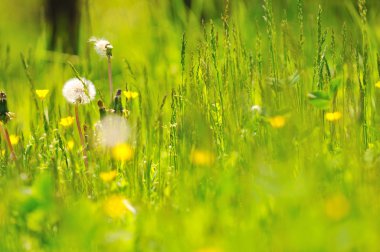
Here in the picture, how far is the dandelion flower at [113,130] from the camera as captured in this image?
95.0 inches

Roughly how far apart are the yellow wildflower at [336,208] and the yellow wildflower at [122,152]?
0.82 metres

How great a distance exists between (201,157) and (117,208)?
39 centimetres

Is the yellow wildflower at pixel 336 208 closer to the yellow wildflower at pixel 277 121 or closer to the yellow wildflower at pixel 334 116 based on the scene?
the yellow wildflower at pixel 277 121

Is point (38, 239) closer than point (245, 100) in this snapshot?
Yes

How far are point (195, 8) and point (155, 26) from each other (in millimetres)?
655

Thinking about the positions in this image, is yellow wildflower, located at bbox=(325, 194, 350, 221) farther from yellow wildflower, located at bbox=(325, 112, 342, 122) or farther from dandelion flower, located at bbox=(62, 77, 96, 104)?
dandelion flower, located at bbox=(62, 77, 96, 104)

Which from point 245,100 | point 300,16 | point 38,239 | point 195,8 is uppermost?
point 195,8

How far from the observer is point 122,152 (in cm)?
237

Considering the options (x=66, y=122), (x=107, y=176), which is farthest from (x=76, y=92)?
(x=107, y=176)

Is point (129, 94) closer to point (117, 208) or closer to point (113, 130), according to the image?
point (113, 130)

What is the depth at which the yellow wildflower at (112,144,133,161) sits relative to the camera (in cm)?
231

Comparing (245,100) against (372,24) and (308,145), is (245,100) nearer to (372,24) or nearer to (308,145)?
(308,145)

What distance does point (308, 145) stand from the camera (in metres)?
2.09

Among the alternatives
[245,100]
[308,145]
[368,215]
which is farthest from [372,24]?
[368,215]
